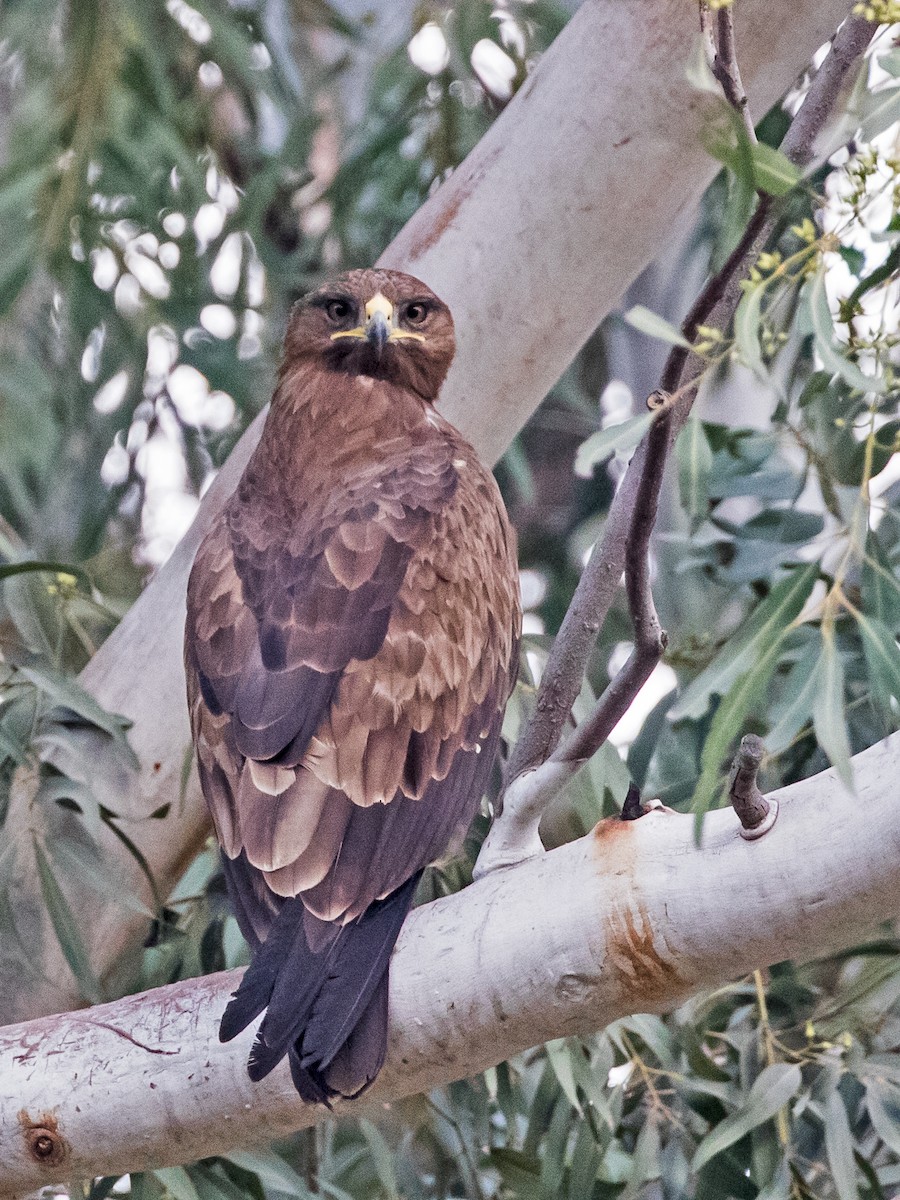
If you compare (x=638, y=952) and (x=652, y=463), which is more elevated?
(x=652, y=463)

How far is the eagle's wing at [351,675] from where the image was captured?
179cm

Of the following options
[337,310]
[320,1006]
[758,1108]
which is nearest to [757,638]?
[320,1006]

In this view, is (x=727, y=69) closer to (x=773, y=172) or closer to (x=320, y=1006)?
(x=773, y=172)

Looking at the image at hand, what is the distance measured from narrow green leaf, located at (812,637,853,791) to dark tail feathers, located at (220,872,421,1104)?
0.50 metres

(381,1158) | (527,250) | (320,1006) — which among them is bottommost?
(381,1158)

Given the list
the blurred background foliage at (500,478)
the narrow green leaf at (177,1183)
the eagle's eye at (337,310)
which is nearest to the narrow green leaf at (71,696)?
the blurred background foliage at (500,478)

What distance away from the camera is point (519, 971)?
151cm

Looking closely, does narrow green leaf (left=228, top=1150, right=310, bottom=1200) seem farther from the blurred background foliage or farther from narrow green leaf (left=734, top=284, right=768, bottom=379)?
narrow green leaf (left=734, top=284, right=768, bottom=379)

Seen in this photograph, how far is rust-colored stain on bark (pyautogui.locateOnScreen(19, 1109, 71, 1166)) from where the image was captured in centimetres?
164

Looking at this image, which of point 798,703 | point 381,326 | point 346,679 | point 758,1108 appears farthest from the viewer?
point 381,326

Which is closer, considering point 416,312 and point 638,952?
point 638,952

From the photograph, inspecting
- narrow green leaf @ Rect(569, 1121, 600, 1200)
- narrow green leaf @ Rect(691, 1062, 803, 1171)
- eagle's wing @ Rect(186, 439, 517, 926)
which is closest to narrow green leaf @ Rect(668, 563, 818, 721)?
eagle's wing @ Rect(186, 439, 517, 926)

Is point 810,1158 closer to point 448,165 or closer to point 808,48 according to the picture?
point 808,48

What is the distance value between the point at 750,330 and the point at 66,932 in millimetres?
1236
